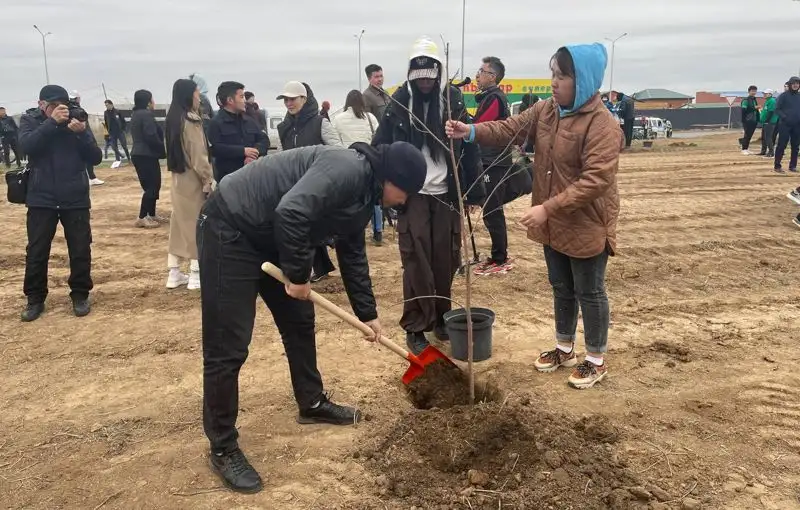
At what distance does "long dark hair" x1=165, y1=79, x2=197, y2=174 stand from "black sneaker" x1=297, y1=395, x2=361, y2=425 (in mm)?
3203

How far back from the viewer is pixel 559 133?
3572 mm

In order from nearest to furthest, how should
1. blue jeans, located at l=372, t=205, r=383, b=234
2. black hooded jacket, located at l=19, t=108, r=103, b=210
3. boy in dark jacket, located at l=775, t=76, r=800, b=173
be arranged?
black hooded jacket, located at l=19, t=108, r=103, b=210 → blue jeans, located at l=372, t=205, r=383, b=234 → boy in dark jacket, located at l=775, t=76, r=800, b=173

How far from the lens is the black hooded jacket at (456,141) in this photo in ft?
14.0

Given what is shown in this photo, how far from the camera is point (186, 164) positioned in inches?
226

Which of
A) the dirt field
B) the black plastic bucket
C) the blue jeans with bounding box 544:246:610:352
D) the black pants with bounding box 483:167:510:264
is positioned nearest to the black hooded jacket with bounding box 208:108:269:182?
the dirt field

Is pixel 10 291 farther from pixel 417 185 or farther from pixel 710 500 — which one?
pixel 710 500

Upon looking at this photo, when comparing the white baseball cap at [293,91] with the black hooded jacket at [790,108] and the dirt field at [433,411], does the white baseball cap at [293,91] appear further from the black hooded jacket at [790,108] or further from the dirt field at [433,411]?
the black hooded jacket at [790,108]

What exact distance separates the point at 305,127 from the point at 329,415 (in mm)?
3425

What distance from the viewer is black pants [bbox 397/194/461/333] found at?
4.36 meters

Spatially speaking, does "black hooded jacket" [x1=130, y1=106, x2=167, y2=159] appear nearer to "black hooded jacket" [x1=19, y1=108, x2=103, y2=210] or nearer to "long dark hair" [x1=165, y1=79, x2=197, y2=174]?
"long dark hair" [x1=165, y1=79, x2=197, y2=174]

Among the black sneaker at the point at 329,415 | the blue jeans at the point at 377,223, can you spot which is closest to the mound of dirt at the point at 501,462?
the black sneaker at the point at 329,415

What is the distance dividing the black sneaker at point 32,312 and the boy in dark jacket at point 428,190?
3.28 meters

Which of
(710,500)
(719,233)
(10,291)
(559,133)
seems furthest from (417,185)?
(719,233)

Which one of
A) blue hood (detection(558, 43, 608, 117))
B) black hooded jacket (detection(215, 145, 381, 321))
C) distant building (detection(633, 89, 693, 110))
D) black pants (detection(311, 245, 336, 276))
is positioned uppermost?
distant building (detection(633, 89, 693, 110))
